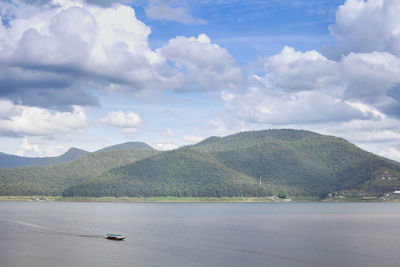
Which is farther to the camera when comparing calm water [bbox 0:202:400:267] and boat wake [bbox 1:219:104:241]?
boat wake [bbox 1:219:104:241]

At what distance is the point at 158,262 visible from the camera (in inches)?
3425

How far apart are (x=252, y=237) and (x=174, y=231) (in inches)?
1075

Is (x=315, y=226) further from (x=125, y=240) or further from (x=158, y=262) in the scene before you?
(x=158, y=262)

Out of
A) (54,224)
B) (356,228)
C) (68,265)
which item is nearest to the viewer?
(68,265)

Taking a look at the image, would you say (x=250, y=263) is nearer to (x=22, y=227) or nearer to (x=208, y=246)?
(x=208, y=246)

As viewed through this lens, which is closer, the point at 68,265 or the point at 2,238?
the point at 68,265

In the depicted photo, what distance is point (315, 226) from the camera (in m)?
156

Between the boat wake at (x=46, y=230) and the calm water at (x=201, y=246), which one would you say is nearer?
the calm water at (x=201, y=246)

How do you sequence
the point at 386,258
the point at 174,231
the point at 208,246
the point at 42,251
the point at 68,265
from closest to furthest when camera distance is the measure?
the point at 68,265 < the point at 386,258 < the point at 42,251 < the point at 208,246 < the point at 174,231

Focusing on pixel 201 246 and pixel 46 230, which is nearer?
pixel 201 246

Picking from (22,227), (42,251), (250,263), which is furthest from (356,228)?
(22,227)

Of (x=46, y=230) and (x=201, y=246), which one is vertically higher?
(x=46, y=230)

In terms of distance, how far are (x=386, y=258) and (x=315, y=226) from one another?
65.9 m

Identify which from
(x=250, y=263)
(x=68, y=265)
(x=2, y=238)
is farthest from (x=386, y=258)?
(x=2, y=238)
